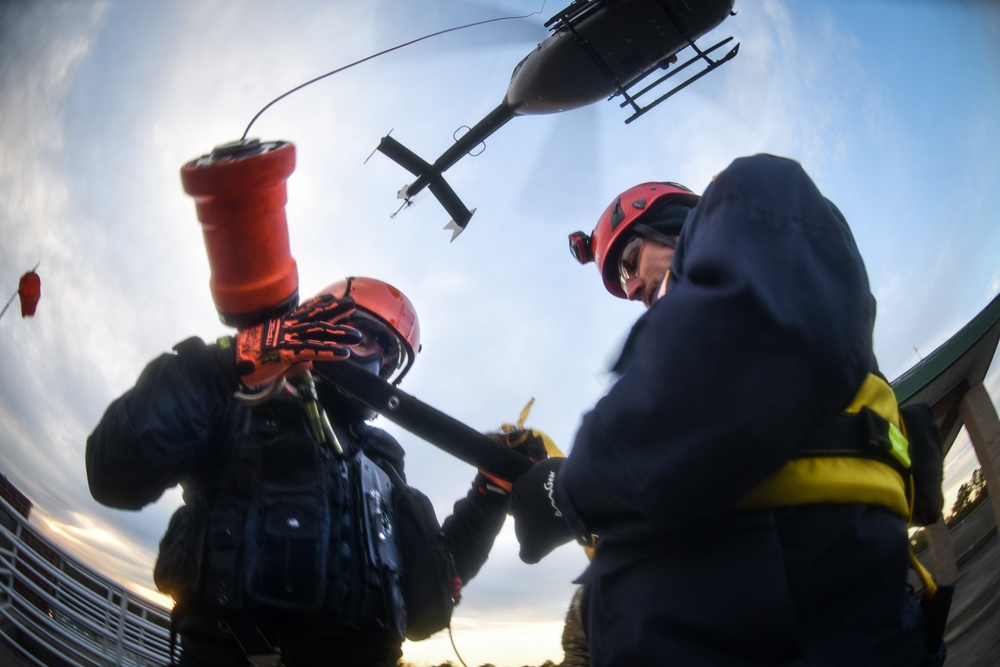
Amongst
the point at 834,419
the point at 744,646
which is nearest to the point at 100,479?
the point at 744,646

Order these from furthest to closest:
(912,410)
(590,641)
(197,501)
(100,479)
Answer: (197,501) < (100,479) < (912,410) < (590,641)

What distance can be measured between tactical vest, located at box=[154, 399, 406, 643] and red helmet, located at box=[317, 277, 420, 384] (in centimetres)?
108

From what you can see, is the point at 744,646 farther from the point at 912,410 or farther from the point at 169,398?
the point at 169,398

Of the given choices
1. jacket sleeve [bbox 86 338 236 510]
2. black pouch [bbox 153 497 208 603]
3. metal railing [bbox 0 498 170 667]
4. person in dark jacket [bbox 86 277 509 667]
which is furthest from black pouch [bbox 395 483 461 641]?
metal railing [bbox 0 498 170 667]

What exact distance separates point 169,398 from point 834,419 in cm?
228

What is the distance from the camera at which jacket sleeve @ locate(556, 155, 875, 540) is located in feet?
2.77

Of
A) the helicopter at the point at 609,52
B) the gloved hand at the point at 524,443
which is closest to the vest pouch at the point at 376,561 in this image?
the gloved hand at the point at 524,443

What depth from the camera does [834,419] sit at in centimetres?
101

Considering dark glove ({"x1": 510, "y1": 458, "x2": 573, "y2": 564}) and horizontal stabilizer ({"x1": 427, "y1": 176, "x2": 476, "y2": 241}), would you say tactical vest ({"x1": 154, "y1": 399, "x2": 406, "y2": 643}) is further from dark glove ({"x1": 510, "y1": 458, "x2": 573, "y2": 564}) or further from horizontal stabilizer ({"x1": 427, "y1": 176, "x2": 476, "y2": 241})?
horizontal stabilizer ({"x1": 427, "y1": 176, "x2": 476, "y2": 241})

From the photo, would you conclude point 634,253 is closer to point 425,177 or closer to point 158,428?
point 158,428

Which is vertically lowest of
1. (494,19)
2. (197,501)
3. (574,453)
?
(574,453)

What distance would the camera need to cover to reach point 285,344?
83.7 inches

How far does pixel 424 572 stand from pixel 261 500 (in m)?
0.95

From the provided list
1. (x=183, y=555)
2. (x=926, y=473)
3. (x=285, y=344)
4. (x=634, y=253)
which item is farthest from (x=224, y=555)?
(x=926, y=473)
